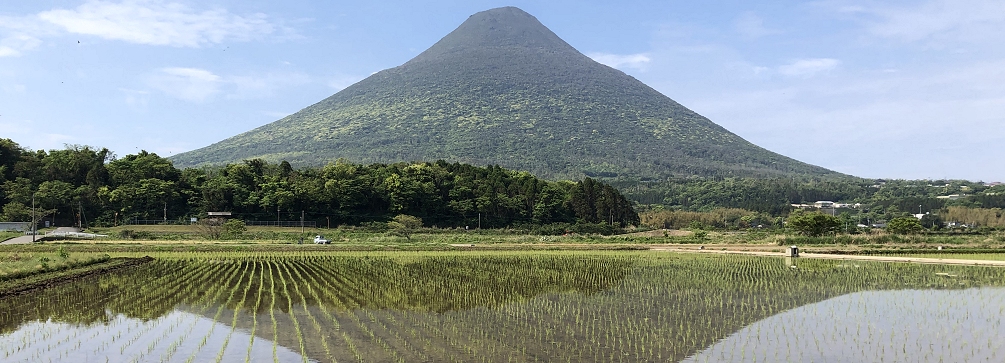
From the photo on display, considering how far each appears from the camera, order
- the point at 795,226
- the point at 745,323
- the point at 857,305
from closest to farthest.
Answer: the point at 745,323, the point at 857,305, the point at 795,226

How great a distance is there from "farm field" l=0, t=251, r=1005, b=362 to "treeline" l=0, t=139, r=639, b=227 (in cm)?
4942

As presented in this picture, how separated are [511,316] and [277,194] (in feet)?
204

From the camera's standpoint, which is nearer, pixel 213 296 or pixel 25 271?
pixel 213 296

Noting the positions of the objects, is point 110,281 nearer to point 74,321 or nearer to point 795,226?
point 74,321

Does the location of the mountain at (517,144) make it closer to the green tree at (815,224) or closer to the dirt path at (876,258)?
the green tree at (815,224)

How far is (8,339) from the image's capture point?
11.8 m

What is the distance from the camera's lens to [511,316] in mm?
14531

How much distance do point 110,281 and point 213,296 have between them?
5.66 meters

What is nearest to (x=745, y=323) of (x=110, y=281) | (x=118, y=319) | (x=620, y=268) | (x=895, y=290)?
(x=895, y=290)

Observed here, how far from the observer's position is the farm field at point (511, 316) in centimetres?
1097

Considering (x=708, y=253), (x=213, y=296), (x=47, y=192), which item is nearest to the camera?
(x=213, y=296)

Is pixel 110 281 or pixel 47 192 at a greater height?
pixel 47 192

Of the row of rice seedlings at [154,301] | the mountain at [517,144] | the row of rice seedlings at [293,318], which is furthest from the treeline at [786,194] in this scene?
the row of rice seedlings at [154,301]

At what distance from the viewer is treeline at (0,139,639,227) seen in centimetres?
7056
